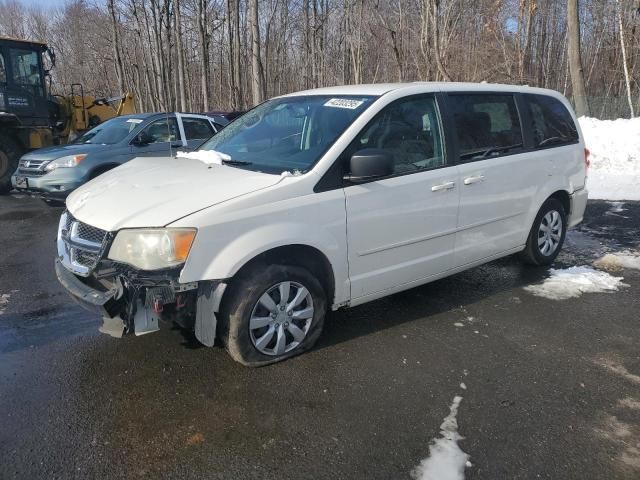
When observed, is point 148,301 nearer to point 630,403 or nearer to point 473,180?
point 473,180

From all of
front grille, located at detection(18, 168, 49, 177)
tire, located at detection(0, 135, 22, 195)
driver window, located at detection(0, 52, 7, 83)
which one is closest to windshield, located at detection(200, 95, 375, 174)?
front grille, located at detection(18, 168, 49, 177)

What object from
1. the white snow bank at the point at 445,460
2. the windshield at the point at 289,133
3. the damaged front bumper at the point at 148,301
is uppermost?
the windshield at the point at 289,133

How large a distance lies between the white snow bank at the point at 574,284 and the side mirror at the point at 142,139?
6.80m

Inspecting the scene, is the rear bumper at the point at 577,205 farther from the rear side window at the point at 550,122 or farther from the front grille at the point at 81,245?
the front grille at the point at 81,245

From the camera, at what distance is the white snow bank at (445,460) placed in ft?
8.41

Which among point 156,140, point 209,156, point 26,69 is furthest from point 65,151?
point 209,156

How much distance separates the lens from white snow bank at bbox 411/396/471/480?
256cm

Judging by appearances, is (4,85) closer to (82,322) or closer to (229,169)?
(82,322)

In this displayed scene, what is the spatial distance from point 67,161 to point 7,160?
4.04 meters

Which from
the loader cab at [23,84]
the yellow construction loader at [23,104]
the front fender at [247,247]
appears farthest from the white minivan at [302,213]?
the loader cab at [23,84]

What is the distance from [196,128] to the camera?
9.98m

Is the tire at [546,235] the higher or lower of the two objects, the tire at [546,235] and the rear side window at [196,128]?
the lower

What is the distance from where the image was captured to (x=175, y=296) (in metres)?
3.12

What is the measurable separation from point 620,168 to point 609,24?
2463 cm
